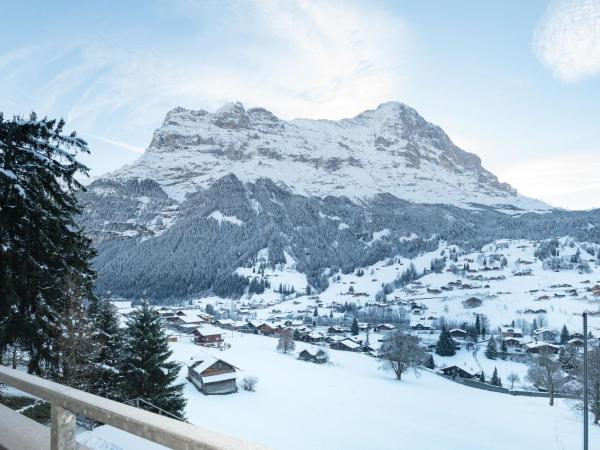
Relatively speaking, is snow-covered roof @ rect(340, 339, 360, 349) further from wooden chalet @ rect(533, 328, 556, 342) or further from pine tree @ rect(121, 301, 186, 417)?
pine tree @ rect(121, 301, 186, 417)

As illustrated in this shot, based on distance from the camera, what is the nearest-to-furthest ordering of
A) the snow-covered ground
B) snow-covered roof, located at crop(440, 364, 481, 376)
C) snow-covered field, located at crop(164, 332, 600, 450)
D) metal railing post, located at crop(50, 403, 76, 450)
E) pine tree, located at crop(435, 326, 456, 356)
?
metal railing post, located at crop(50, 403, 76, 450) < snow-covered field, located at crop(164, 332, 600, 450) < snow-covered roof, located at crop(440, 364, 481, 376) < pine tree, located at crop(435, 326, 456, 356) < the snow-covered ground

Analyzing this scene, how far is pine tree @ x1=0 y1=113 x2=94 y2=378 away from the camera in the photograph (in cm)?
1037

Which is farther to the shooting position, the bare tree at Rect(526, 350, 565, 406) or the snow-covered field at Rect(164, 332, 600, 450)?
the bare tree at Rect(526, 350, 565, 406)

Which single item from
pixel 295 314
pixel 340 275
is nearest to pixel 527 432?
pixel 295 314

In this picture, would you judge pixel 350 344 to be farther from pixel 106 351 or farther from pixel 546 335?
pixel 106 351

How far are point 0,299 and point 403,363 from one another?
166 ft

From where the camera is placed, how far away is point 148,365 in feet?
66.2

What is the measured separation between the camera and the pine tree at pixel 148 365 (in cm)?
2002

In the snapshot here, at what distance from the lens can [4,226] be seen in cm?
1035

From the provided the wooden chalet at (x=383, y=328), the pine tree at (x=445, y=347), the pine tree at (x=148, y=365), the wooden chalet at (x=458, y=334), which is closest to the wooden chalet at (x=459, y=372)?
the pine tree at (x=445, y=347)

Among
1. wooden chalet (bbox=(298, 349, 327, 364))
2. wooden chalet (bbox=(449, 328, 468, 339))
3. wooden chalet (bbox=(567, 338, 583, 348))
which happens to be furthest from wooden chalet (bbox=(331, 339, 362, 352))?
wooden chalet (bbox=(567, 338, 583, 348))

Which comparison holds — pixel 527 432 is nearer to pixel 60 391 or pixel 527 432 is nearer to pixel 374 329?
pixel 60 391

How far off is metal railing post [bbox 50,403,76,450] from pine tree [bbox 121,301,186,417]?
1894cm

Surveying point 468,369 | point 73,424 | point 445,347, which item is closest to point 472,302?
point 445,347
